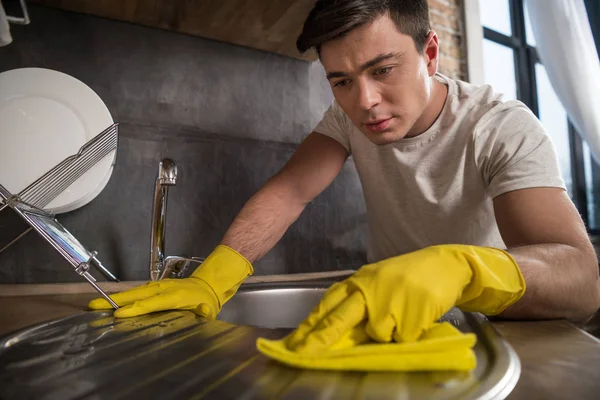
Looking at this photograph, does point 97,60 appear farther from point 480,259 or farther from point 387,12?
point 480,259

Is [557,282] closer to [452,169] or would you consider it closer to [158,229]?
[452,169]

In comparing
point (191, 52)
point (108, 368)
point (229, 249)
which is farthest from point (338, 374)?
point (191, 52)

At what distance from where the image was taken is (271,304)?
3.13ft

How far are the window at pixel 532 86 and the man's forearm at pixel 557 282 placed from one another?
8.21ft

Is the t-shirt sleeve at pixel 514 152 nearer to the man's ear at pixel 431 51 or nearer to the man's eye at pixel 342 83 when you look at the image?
the man's ear at pixel 431 51

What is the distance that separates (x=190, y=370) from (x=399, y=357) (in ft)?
0.62

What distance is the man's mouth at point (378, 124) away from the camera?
89 cm

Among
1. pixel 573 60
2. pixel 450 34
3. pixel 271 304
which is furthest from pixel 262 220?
pixel 573 60

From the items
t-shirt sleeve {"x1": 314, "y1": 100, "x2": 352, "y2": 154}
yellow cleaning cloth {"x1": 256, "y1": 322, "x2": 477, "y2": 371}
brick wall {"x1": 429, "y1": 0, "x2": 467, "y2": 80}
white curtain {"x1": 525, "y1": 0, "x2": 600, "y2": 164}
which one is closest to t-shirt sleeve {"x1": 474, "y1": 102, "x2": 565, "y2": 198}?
t-shirt sleeve {"x1": 314, "y1": 100, "x2": 352, "y2": 154}

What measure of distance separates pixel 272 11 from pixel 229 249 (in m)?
0.61

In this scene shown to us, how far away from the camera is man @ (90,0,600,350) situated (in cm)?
48

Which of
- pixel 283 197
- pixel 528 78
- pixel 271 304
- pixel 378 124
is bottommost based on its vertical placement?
pixel 271 304

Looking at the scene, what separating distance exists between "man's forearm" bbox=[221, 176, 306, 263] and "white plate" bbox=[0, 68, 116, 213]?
13.2 inches

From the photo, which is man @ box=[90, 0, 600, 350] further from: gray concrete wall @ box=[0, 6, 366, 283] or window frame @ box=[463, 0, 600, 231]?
window frame @ box=[463, 0, 600, 231]
